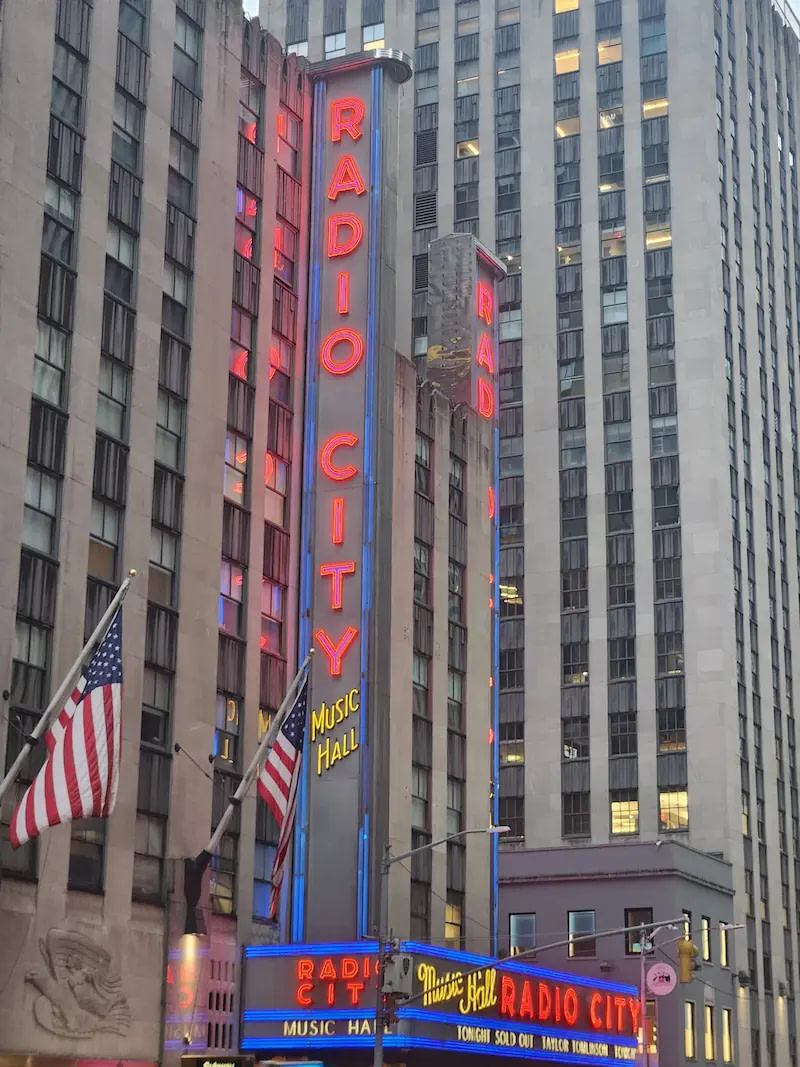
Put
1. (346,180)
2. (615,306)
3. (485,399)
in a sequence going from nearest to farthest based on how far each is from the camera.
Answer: (346,180) < (485,399) < (615,306)

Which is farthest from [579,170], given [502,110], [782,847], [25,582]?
[25,582]

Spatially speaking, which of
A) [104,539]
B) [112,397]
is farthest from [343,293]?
[104,539]

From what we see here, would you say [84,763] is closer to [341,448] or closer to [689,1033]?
[341,448]

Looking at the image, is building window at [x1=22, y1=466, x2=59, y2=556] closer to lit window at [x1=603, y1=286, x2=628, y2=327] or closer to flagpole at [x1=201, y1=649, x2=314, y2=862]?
flagpole at [x1=201, y1=649, x2=314, y2=862]

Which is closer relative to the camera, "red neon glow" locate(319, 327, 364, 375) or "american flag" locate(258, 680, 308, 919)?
"american flag" locate(258, 680, 308, 919)

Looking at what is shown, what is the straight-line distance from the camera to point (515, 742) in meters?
109

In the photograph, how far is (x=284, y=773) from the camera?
51312mm

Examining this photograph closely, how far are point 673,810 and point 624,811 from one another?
3.10 m

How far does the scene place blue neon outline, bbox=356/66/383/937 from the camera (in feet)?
202

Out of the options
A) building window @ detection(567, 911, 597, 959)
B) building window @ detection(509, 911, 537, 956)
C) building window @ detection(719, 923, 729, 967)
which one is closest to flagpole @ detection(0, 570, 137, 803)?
building window @ detection(567, 911, 597, 959)

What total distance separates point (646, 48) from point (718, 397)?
2689 cm

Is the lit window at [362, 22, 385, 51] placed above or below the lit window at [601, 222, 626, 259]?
above

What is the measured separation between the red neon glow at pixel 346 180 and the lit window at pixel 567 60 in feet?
181

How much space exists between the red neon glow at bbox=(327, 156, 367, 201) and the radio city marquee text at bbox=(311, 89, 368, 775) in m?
0.04
